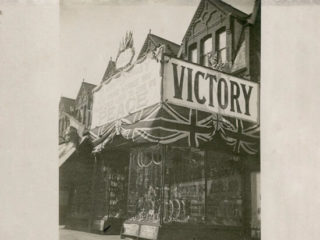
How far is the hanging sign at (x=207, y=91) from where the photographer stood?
223 inches

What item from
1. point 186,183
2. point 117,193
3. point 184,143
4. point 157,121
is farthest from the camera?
point 117,193

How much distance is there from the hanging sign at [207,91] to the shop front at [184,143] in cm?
1

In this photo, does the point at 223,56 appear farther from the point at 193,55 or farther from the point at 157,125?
the point at 157,125

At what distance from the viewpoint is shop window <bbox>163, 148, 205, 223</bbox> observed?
6199 millimetres

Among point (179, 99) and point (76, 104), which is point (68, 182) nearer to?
point (76, 104)

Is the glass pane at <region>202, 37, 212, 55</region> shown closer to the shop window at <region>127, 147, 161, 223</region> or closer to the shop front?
the shop front

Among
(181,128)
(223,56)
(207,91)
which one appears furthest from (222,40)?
(181,128)

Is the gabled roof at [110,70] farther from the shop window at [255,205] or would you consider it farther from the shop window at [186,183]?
the shop window at [255,205]

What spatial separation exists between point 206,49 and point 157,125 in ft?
8.79

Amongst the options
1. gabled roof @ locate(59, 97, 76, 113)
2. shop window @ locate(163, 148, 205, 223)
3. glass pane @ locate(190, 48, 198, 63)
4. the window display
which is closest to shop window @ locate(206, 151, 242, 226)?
shop window @ locate(163, 148, 205, 223)

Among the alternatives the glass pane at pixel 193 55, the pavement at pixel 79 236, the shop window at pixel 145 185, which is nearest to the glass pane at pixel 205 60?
the glass pane at pixel 193 55

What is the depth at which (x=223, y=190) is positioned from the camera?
649 centimetres

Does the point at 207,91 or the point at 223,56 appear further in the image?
the point at 223,56
